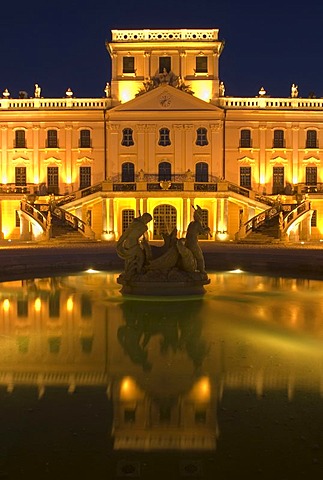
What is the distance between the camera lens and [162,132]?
49.5 meters

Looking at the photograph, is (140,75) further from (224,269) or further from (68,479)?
(68,479)

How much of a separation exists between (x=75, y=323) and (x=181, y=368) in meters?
3.72

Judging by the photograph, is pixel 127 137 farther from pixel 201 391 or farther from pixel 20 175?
pixel 201 391

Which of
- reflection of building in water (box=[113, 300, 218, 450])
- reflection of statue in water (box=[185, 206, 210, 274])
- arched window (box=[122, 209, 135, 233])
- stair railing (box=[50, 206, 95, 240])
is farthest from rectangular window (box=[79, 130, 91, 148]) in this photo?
reflection of building in water (box=[113, 300, 218, 450])

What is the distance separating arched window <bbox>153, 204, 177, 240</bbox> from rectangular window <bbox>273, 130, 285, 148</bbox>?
1256 centimetres

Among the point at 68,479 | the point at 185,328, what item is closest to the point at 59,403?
the point at 68,479

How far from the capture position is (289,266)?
2028 centimetres

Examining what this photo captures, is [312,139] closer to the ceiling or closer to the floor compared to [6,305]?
closer to the ceiling

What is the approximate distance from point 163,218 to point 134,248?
30.7 meters

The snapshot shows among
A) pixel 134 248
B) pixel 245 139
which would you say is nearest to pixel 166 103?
pixel 245 139

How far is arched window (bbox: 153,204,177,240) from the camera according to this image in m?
45.6

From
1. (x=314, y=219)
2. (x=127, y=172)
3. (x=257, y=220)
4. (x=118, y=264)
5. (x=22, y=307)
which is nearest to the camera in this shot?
(x=22, y=307)

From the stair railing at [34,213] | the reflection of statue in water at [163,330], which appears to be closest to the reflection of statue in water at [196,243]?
the reflection of statue in water at [163,330]

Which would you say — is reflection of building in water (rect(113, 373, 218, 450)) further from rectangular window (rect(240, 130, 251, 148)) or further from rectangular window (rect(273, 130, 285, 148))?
rectangular window (rect(273, 130, 285, 148))
